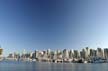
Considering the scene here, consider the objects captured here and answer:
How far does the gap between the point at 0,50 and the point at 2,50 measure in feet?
17.7

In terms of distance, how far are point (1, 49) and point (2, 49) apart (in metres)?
2.76

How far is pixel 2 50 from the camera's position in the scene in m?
182

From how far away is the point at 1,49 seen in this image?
6978 inches

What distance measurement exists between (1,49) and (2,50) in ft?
17.2

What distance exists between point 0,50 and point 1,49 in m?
1.00

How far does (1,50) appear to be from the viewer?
179 metres

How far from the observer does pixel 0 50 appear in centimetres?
17700

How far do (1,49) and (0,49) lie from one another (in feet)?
6.64

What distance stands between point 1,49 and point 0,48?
1.05 metres

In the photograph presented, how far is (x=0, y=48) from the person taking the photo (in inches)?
6964

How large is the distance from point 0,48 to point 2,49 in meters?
A: 3.34

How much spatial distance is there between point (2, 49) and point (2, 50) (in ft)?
8.46

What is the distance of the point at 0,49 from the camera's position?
575 ft
